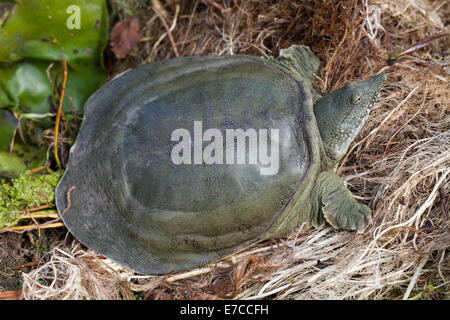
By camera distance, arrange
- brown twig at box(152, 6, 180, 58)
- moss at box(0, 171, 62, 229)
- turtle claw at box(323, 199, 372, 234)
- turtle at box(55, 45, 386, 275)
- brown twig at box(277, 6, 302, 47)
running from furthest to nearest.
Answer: brown twig at box(152, 6, 180, 58) → brown twig at box(277, 6, 302, 47) → moss at box(0, 171, 62, 229) → turtle claw at box(323, 199, 372, 234) → turtle at box(55, 45, 386, 275)

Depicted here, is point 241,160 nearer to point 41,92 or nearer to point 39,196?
point 39,196

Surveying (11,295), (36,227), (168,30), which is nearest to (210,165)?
(36,227)

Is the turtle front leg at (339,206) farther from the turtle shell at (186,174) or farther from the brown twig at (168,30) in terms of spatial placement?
the brown twig at (168,30)

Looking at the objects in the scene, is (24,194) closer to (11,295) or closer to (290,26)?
(11,295)

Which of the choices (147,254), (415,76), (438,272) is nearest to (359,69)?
(415,76)

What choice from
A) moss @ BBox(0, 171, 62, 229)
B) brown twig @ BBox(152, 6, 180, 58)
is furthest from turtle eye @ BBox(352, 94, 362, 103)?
moss @ BBox(0, 171, 62, 229)

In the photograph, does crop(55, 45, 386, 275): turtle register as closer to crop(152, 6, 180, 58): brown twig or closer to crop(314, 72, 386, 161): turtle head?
crop(314, 72, 386, 161): turtle head
